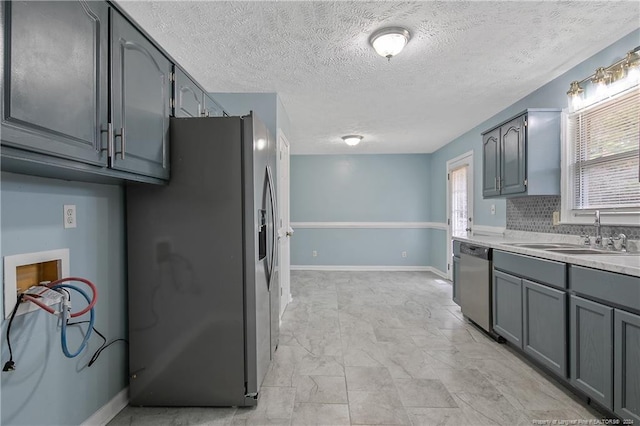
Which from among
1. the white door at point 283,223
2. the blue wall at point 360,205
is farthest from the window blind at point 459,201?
the white door at point 283,223

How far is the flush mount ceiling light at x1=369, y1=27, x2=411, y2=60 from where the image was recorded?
77.7 inches

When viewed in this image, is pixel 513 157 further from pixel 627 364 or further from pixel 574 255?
pixel 627 364

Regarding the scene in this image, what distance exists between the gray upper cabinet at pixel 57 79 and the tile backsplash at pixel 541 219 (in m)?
3.24

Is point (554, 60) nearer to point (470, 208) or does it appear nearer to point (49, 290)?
point (470, 208)

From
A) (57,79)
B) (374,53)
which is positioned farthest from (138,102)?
(374,53)

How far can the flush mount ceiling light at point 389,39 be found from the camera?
197cm

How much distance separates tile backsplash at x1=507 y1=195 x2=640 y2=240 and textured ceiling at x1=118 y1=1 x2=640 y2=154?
113 cm

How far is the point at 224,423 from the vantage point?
1.71 metres

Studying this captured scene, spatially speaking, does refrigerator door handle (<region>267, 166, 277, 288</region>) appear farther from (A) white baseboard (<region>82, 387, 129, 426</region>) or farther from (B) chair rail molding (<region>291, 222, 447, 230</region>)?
(B) chair rail molding (<region>291, 222, 447, 230</region>)

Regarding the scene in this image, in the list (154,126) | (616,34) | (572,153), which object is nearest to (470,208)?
(572,153)

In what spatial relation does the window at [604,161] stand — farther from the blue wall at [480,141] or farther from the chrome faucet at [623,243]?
the blue wall at [480,141]

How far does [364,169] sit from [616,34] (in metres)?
4.30

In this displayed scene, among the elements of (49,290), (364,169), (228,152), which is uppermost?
(364,169)

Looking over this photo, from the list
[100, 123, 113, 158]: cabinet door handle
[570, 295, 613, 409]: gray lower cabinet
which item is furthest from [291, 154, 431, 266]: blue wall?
[100, 123, 113, 158]: cabinet door handle
